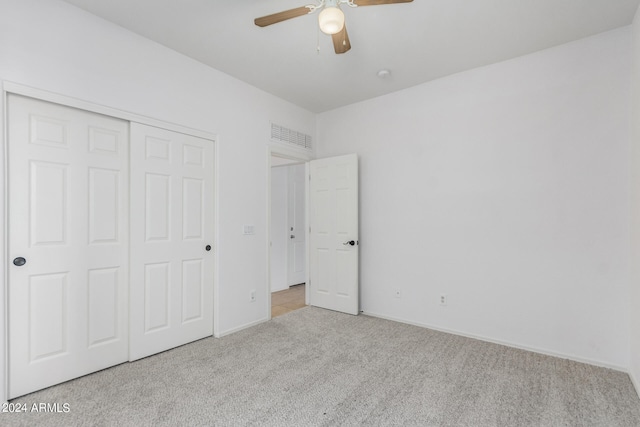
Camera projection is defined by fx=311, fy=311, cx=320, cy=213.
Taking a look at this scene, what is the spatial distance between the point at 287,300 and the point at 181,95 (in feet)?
10.3

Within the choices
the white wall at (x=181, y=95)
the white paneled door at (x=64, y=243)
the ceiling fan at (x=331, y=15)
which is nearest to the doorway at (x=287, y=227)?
the white wall at (x=181, y=95)

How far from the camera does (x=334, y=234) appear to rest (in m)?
4.17

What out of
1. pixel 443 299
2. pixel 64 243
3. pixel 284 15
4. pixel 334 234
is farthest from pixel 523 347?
pixel 64 243

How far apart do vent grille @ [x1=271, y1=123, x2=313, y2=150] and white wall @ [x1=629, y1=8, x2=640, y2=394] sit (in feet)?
10.9

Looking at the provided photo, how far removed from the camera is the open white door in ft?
13.1

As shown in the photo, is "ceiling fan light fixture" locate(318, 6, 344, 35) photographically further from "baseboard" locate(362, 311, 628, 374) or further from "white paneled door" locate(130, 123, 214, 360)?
"baseboard" locate(362, 311, 628, 374)

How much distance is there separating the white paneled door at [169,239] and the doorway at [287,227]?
2242 mm

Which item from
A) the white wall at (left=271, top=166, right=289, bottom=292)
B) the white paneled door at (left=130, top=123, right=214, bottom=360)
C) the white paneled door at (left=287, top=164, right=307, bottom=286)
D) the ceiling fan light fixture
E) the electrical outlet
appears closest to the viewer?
the ceiling fan light fixture

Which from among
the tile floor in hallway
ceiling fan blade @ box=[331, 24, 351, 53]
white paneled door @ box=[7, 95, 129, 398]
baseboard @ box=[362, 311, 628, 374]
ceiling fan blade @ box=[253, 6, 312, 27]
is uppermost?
ceiling fan blade @ box=[253, 6, 312, 27]

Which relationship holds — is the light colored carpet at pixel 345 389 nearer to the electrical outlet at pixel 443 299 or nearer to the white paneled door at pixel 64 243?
the white paneled door at pixel 64 243

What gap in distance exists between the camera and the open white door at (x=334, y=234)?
3.99m

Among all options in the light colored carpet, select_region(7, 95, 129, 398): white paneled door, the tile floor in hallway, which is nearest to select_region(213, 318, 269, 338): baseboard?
the light colored carpet

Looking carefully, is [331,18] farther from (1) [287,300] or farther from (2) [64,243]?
(1) [287,300]

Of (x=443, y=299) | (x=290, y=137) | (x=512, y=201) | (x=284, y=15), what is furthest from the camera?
(x=290, y=137)
